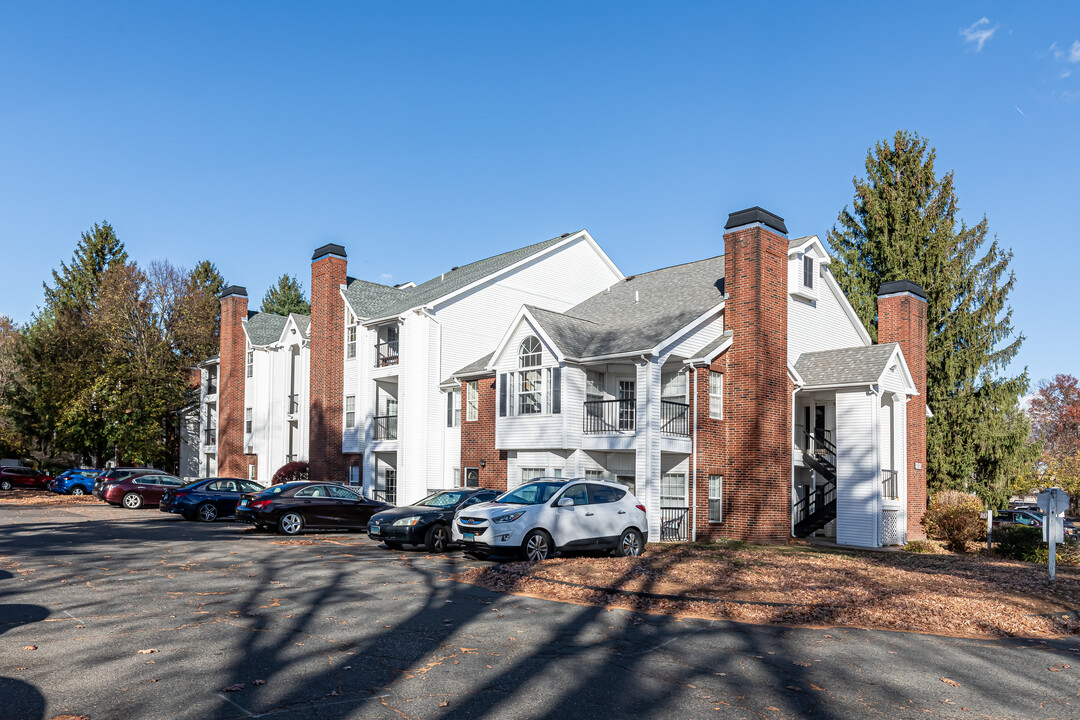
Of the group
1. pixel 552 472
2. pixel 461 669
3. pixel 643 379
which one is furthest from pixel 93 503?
pixel 461 669

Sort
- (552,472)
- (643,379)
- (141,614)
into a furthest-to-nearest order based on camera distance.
Answer: (552,472)
(643,379)
(141,614)

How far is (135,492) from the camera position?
104 ft

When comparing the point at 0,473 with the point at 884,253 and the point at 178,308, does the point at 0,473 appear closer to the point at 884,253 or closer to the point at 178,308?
the point at 178,308

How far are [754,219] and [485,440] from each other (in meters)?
11.9

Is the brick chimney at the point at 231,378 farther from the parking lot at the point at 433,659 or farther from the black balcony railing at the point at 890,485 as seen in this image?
the parking lot at the point at 433,659

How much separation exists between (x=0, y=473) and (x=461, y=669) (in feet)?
167

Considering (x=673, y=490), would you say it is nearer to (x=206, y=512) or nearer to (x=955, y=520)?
(x=955, y=520)

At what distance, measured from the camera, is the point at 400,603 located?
11.3 metres

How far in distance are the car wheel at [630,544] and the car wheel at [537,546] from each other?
5.41ft

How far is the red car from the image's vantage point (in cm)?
4822

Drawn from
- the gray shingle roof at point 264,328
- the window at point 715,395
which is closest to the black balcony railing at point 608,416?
the window at point 715,395

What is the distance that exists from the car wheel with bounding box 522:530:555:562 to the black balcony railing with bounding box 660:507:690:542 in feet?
30.2

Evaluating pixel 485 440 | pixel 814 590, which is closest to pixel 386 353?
pixel 485 440

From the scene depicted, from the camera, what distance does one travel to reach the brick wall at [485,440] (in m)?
28.7
